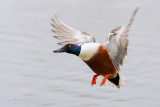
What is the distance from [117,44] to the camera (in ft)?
22.4

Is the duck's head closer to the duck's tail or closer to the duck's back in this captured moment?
the duck's back

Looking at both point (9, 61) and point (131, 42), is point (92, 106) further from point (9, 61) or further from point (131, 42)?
point (131, 42)

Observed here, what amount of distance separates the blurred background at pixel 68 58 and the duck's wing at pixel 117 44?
2.74 feet

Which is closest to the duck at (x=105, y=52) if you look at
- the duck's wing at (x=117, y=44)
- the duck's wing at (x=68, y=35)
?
the duck's wing at (x=117, y=44)

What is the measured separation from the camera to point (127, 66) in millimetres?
9414

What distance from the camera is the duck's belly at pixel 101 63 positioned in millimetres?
7012

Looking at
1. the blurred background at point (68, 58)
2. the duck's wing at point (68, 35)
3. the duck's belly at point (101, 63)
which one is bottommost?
the blurred background at point (68, 58)

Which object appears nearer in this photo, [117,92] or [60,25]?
[60,25]

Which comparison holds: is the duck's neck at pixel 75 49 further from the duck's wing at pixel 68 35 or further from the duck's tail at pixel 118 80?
the duck's tail at pixel 118 80

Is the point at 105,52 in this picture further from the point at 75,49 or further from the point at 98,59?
the point at 75,49

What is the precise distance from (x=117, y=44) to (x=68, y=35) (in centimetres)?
100

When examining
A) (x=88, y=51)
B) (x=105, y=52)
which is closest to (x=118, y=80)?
(x=105, y=52)

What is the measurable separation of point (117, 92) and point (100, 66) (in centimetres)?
124

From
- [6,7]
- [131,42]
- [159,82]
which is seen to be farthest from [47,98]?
[6,7]
